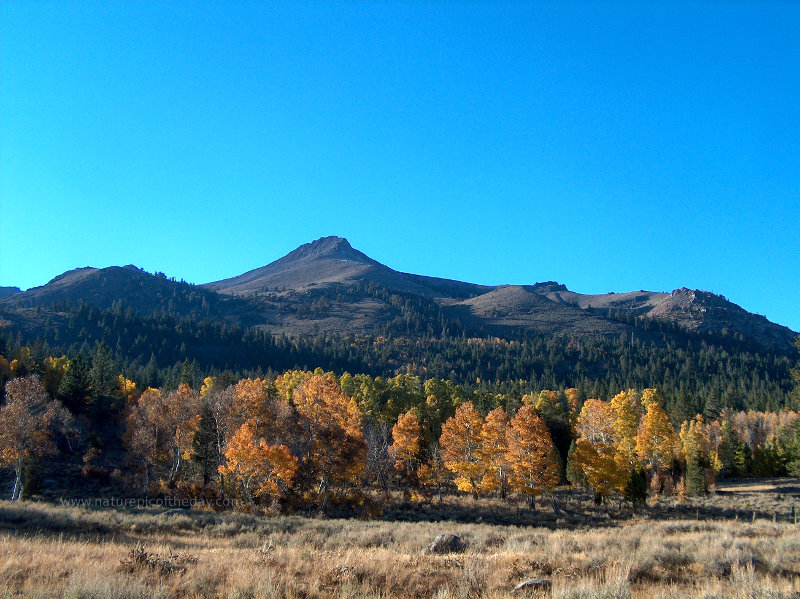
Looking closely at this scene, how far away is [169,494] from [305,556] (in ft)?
109

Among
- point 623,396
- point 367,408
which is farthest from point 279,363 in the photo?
point 623,396

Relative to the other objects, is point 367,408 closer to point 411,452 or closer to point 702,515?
point 411,452

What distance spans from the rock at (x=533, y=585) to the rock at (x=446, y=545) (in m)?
6.92

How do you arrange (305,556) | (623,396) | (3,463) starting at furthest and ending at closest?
(623,396), (3,463), (305,556)

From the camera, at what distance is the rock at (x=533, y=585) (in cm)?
1029

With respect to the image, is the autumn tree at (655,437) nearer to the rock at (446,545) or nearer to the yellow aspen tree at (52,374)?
the rock at (446,545)

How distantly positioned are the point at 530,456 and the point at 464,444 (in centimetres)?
719

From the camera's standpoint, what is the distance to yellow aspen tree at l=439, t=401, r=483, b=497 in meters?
46.0

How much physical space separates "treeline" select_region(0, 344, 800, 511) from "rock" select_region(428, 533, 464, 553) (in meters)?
18.4

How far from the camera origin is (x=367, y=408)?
66.9 metres

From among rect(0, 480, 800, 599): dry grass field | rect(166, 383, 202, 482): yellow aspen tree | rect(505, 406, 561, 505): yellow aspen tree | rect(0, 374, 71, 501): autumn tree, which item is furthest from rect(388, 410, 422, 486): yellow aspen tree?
rect(0, 374, 71, 501): autumn tree

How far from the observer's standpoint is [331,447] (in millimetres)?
36719

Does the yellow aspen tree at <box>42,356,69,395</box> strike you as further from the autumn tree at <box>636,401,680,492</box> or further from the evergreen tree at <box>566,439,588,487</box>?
the autumn tree at <box>636,401,680,492</box>

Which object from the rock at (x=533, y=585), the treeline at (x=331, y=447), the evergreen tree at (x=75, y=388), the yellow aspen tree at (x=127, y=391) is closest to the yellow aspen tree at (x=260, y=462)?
the treeline at (x=331, y=447)
